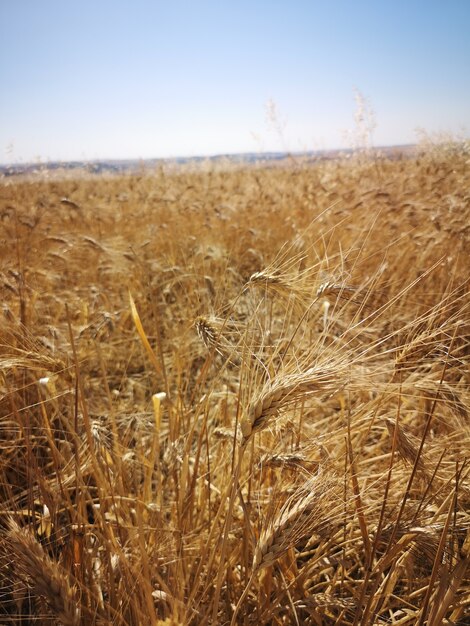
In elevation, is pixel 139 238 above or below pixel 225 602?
above

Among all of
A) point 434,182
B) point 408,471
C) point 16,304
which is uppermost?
point 434,182

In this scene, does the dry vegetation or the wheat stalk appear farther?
the dry vegetation

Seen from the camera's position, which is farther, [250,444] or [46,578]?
[250,444]

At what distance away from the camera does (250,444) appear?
3.96 ft

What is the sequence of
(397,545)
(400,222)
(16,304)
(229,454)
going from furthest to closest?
1. (400,222)
2. (16,304)
3. (229,454)
4. (397,545)

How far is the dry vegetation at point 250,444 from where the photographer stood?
0.77 meters

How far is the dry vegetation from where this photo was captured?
77 centimetres

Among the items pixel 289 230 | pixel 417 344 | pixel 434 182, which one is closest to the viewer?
pixel 417 344

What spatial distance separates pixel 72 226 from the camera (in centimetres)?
472

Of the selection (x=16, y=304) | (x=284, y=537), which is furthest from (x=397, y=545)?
(x=16, y=304)

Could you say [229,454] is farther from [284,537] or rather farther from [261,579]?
[284,537]

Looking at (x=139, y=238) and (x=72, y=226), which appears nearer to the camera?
(x=139, y=238)

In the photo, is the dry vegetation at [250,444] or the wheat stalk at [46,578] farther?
the dry vegetation at [250,444]

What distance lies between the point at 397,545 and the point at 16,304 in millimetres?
2109
